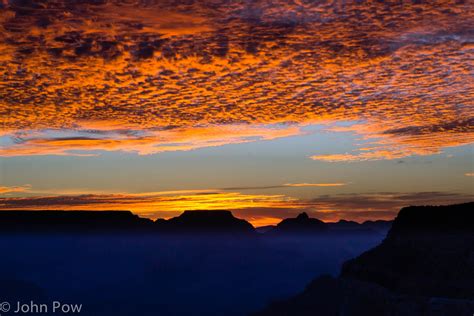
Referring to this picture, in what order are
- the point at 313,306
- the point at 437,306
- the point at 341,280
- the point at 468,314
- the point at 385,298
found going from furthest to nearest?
1. the point at 313,306
2. the point at 341,280
3. the point at 385,298
4. the point at 437,306
5. the point at 468,314

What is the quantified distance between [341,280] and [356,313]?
581 inches

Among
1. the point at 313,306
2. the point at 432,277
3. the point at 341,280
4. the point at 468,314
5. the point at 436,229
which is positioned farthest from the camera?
the point at 313,306

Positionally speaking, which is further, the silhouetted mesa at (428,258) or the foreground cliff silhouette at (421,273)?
the silhouetted mesa at (428,258)

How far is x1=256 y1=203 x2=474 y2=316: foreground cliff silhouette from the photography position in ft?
232

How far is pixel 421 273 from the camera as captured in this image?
86.4 meters

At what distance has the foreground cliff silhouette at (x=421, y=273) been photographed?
70638mm

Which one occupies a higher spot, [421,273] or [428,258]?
[428,258]

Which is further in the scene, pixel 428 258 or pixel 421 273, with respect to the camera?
pixel 428 258

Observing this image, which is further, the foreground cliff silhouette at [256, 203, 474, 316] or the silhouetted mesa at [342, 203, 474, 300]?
the silhouetted mesa at [342, 203, 474, 300]

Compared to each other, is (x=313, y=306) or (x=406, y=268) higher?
(x=406, y=268)

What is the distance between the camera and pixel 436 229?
119 metres

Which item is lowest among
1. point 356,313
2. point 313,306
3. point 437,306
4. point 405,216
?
point 313,306

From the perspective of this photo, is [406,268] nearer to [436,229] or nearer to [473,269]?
[473,269]

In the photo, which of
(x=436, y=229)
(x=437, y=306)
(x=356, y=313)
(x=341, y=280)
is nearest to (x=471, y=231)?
(x=436, y=229)
